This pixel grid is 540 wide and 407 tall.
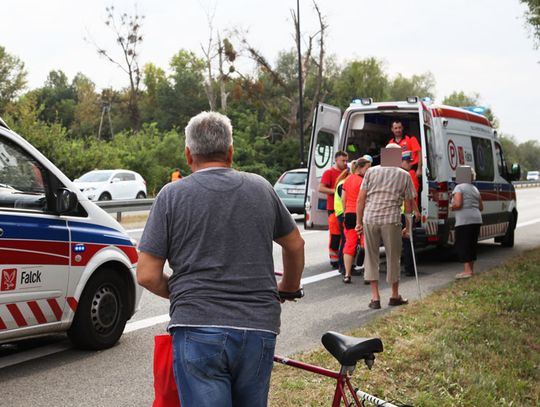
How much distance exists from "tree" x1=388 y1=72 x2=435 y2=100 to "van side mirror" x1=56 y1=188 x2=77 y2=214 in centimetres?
7861

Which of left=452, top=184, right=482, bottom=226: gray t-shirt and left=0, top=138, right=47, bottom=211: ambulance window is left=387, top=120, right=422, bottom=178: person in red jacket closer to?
left=452, top=184, right=482, bottom=226: gray t-shirt

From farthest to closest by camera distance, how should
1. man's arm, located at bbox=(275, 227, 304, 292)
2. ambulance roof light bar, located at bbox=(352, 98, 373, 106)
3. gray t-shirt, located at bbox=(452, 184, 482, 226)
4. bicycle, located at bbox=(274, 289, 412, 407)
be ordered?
ambulance roof light bar, located at bbox=(352, 98, 373, 106), gray t-shirt, located at bbox=(452, 184, 482, 226), man's arm, located at bbox=(275, 227, 304, 292), bicycle, located at bbox=(274, 289, 412, 407)

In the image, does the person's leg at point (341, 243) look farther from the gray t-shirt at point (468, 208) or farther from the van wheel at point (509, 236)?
the van wheel at point (509, 236)

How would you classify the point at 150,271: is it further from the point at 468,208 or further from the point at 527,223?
the point at 527,223

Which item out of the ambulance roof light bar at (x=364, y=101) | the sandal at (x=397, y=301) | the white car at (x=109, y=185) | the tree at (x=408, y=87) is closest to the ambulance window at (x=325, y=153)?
the ambulance roof light bar at (x=364, y=101)

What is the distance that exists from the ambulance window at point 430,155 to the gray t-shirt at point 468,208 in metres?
0.61

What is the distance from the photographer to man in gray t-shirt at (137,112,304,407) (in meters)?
2.78

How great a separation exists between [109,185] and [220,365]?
92.1ft

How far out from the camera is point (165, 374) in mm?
2871

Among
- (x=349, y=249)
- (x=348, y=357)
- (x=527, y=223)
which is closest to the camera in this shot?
(x=348, y=357)

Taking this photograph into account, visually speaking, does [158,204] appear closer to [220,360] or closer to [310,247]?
[220,360]

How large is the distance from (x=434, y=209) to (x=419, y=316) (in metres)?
4.20

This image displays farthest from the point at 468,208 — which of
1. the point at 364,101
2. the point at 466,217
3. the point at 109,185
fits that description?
the point at 109,185

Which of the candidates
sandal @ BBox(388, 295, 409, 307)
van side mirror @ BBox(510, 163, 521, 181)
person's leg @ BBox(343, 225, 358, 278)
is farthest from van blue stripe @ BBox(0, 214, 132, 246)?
van side mirror @ BBox(510, 163, 521, 181)
